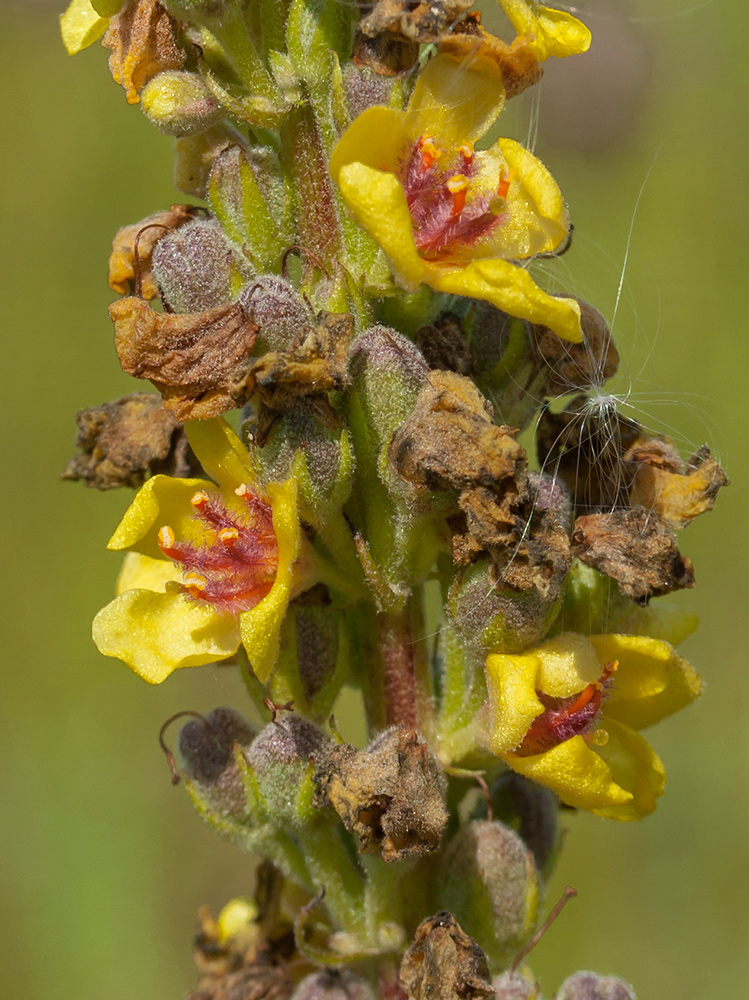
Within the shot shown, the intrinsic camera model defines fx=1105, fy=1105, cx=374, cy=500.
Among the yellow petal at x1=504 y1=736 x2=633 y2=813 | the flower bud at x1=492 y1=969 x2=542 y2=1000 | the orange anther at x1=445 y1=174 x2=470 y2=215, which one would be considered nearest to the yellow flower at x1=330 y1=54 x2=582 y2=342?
the orange anther at x1=445 y1=174 x2=470 y2=215

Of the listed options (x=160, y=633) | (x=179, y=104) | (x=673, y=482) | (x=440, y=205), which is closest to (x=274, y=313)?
(x=440, y=205)

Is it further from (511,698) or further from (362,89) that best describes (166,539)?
(362,89)

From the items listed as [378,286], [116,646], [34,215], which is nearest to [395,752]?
[116,646]

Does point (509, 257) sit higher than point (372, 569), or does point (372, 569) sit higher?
point (509, 257)

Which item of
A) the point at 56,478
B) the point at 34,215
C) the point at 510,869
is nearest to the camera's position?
the point at 510,869

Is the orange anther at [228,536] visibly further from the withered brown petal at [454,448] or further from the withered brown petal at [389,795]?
the withered brown petal at [389,795]

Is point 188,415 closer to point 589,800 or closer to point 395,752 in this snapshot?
point 395,752

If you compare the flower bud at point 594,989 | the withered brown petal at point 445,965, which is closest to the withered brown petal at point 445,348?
the withered brown petal at point 445,965
